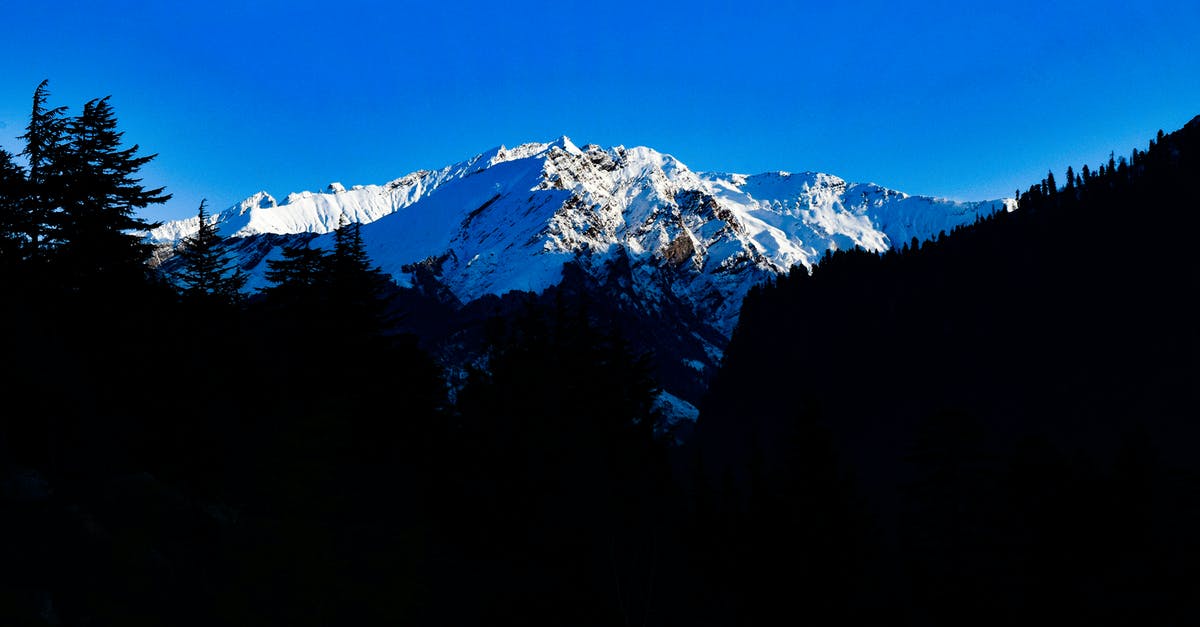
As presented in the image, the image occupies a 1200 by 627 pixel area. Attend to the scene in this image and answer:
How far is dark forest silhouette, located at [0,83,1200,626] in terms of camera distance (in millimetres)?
18609

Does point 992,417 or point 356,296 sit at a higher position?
point 356,296

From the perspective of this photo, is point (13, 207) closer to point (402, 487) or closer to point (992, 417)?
point (402, 487)

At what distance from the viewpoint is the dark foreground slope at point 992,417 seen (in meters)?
29.3

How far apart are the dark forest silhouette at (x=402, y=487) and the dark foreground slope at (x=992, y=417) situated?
194 mm

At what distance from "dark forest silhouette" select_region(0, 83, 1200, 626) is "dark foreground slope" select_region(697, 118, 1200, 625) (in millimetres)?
194

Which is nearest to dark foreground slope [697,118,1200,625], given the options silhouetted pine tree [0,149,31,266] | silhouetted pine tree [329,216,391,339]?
silhouetted pine tree [329,216,391,339]

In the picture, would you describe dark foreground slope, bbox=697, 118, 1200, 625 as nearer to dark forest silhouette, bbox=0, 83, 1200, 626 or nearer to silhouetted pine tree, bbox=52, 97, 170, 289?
dark forest silhouette, bbox=0, 83, 1200, 626

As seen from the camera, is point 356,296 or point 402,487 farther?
point 356,296

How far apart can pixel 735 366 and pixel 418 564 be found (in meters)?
141

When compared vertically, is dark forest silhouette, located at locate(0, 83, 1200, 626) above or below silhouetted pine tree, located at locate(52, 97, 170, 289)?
below

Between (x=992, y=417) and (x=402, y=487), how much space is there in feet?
383

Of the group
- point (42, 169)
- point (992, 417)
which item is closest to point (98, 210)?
point (42, 169)

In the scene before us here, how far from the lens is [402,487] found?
29766mm

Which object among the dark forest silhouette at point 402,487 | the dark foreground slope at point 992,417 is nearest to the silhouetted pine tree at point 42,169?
the dark forest silhouette at point 402,487
